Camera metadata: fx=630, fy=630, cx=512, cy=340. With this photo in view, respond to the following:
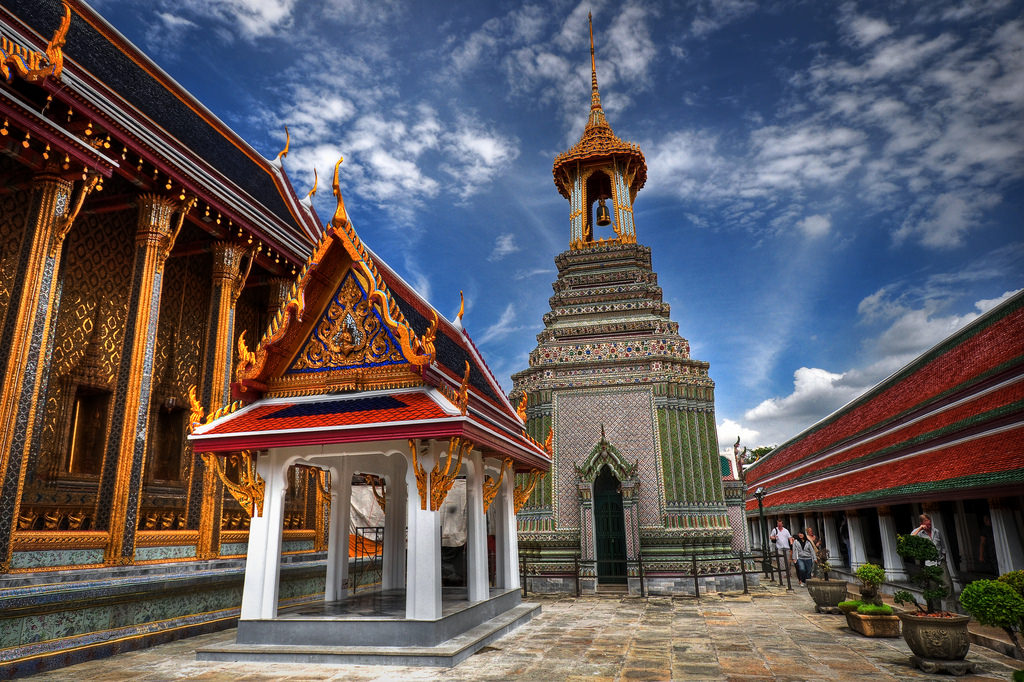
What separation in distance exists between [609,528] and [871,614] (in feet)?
30.3

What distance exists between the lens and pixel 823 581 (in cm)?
1191

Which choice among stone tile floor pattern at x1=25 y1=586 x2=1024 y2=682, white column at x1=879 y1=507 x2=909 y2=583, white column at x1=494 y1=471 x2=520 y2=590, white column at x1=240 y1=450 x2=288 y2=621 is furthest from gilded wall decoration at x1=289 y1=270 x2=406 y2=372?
white column at x1=879 y1=507 x2=909 y2=583

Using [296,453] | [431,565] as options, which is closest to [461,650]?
[431,565]

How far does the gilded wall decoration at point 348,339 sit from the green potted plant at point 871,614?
301 inches

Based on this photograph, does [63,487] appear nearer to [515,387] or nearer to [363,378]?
[363,378]


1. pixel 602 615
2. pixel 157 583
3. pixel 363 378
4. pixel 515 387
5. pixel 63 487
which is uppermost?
pixel 515 387

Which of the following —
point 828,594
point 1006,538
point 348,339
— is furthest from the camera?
point 828,594

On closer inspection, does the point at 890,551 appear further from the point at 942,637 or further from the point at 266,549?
the point at 266,549

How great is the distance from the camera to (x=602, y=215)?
2536 cm

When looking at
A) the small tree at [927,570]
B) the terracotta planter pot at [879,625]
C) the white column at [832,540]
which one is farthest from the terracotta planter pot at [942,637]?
the white column at [832,540]

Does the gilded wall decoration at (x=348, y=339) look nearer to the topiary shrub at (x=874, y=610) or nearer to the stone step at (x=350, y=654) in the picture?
the stone step at (x=350, y=654)

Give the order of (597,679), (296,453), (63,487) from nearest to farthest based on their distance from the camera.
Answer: (597,679)
(296,453)
(63,487)

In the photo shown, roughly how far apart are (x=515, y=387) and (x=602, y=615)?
9.52m

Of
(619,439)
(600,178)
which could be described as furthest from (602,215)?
(619,439)
